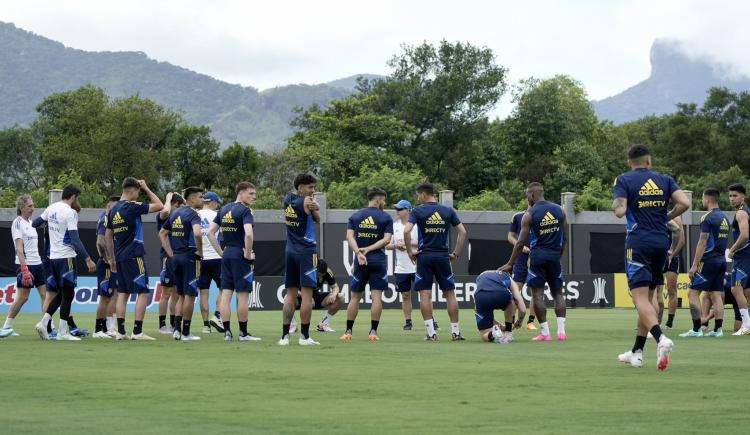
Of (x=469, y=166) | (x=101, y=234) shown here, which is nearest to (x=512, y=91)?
(x=469, y=166)

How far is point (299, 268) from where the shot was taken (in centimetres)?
1507

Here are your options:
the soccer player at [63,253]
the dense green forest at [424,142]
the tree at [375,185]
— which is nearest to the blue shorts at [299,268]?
the soccer player at [63,253]

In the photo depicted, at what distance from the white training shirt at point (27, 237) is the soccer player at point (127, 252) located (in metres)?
1.57

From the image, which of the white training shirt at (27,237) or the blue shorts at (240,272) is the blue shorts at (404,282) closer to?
the blue shorts at (240,272)

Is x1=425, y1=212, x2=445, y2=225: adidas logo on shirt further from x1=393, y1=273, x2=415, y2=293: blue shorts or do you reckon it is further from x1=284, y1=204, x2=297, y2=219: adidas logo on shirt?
x1=393, y1=273, x2=415, y2=293: blue shorts

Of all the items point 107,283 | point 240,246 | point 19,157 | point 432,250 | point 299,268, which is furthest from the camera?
point 19,157

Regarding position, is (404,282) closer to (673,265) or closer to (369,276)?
(369,276)

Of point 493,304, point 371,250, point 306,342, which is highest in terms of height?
point 371,250

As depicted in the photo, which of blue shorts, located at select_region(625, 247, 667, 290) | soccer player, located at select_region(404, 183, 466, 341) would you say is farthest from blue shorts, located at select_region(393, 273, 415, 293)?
blue shorts, located at select_region(625, 247, 667, 290)

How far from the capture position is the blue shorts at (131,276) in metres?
16.5

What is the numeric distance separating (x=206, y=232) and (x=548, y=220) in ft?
17.3

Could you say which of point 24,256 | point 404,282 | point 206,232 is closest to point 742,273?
point 404,282

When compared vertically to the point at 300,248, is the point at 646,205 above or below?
above

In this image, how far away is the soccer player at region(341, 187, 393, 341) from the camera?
16703 mm
